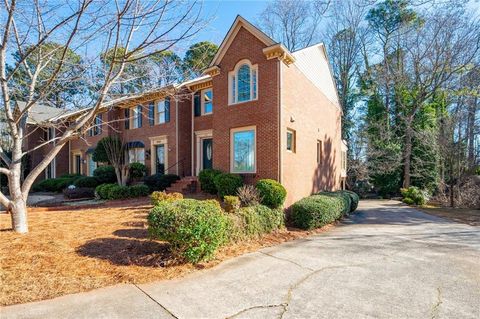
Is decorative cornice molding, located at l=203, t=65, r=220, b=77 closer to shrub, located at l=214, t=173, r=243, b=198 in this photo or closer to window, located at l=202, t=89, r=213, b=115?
window, located at l=202, t=89, r=213, b=115

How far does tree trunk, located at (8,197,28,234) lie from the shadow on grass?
1.76 meters

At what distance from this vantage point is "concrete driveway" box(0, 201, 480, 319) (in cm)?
359

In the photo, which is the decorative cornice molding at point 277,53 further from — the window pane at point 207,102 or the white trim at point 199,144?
the white trim at point 199,144

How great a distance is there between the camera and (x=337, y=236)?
848cm

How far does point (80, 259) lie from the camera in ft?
16.4

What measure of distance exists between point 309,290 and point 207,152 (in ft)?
36.9

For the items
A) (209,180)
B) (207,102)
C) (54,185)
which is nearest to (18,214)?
(209,180)

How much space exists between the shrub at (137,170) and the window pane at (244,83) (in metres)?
8.48

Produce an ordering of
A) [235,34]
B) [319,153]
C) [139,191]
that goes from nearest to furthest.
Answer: [235,34] → [139,191] → [319,153]

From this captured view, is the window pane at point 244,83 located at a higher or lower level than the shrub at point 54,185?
higher

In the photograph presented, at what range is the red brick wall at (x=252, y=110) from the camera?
32.8ft

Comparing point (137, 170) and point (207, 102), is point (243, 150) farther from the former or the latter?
point (137, 170)

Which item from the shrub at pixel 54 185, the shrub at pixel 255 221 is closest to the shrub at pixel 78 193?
the shrub at pixel 54 185

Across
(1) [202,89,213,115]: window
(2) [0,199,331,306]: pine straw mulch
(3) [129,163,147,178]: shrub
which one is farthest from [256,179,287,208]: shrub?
(3) [129,163,147,178]: shrub
